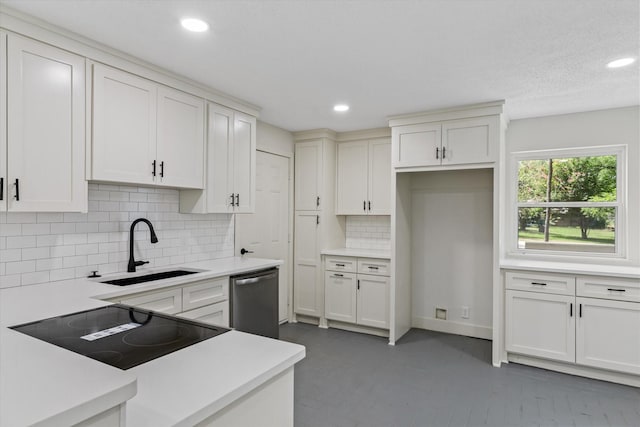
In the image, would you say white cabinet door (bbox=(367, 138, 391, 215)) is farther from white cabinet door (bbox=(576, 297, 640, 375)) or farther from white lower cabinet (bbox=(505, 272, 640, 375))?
white cabinet door (bbox=(576, 297, 640, 375))

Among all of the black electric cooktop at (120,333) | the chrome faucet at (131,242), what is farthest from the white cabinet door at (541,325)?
the chrome faucet at (131,242)

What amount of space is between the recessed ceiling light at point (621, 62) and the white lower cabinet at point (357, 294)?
2606 millimetres

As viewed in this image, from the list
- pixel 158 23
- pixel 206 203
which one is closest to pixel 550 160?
pixel 206 203

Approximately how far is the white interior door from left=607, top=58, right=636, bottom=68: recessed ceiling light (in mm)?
3233

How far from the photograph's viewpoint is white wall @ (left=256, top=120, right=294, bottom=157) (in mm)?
4293

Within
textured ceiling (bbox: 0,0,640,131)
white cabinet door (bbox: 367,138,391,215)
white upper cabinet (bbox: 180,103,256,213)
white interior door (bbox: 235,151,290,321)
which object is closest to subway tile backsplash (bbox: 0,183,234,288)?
white upper cabinet (bbox: 180,103,256,213)

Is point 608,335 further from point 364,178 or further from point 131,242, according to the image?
point 131,242

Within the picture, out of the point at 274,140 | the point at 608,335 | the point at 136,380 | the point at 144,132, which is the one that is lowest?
the point at 608,335

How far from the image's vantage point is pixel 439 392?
2941mm

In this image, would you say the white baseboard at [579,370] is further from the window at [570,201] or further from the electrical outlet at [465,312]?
the window at [570,201]

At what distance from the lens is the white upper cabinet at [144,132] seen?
7.90 feet

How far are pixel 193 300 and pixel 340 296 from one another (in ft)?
7.01

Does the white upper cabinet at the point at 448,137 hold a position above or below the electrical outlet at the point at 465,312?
above

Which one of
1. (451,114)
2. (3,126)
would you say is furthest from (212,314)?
(451,114)
